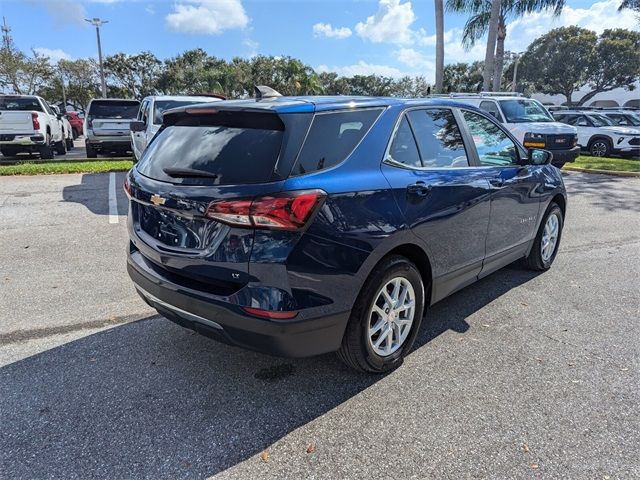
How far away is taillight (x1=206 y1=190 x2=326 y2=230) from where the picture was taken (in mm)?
2346

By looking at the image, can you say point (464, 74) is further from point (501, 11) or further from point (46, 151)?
point (46, 151)

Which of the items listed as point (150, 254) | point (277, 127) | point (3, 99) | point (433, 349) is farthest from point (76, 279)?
point (3, 99)

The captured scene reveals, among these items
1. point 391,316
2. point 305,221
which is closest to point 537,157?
point 391,316

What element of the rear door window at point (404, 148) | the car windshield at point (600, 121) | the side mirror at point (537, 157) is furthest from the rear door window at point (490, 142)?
the car windshield at point (600, 121)

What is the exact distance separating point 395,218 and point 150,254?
1.57m

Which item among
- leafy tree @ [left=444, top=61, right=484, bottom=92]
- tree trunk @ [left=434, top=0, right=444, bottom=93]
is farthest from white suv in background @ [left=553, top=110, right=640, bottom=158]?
leafy tree @ [left=444, top=61, right=484, bottom=92]

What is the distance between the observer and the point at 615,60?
1825 inches

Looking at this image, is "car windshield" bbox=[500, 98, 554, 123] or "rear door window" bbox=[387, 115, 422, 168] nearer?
"rear door window" bbox=[387, 115, 422, 168]

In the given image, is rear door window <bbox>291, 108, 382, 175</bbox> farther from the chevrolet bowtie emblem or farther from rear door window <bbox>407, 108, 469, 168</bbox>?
the chevrolet bowtie emblem

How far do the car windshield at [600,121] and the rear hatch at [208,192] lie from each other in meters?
20.0

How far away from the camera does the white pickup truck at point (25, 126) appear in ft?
40.3

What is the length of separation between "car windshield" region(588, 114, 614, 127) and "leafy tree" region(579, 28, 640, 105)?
34.6m

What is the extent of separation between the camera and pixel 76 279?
4.75 metres

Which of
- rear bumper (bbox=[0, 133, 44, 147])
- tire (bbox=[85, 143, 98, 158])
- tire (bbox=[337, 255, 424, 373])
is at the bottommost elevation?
tire (bbox=[337, 255, 424, 373])
